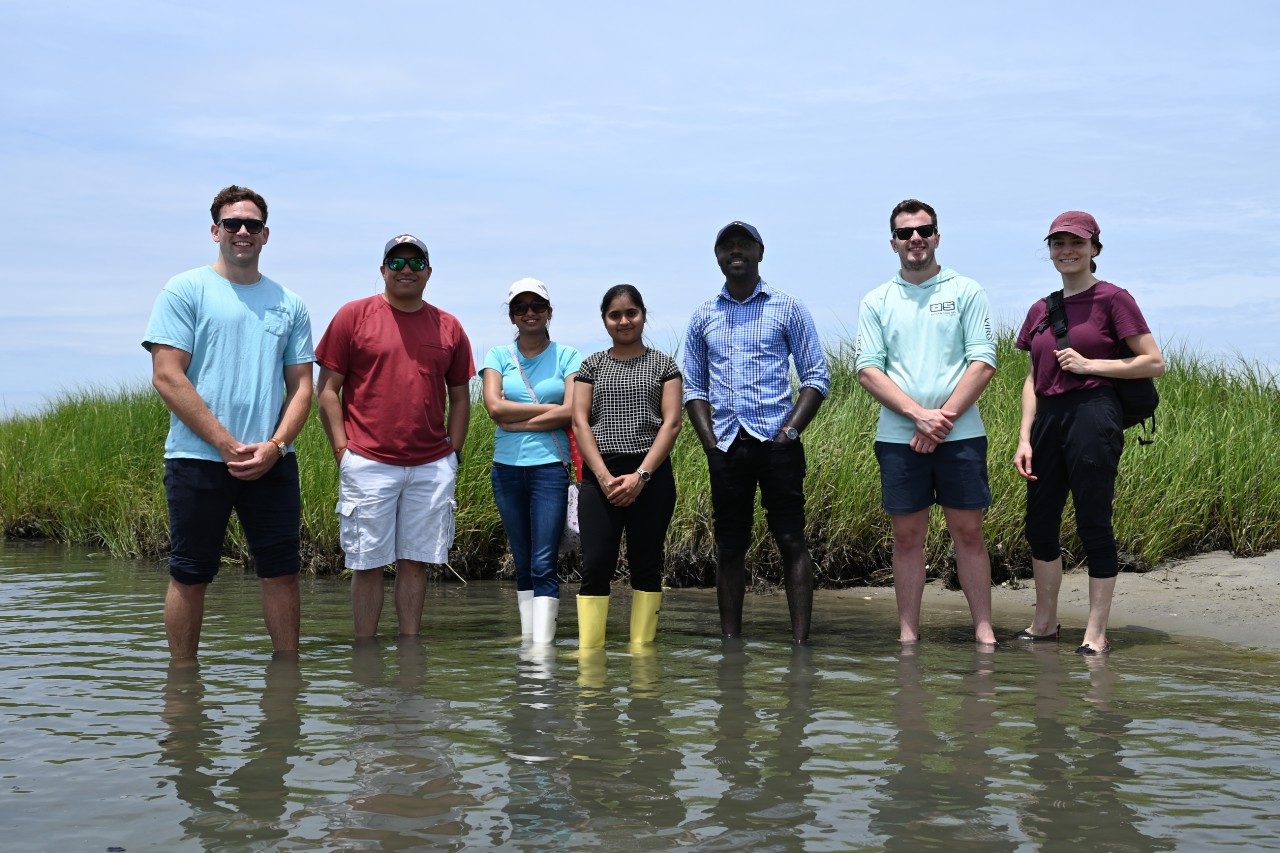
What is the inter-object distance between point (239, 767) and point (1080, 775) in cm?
286

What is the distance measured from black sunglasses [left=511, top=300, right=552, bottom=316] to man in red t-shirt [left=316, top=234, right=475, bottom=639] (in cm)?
39

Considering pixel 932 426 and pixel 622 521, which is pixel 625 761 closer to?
pixel 622 521

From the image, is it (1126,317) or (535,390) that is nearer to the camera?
(1126,317)

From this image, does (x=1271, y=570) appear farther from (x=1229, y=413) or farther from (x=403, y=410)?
(x=403, y=410)

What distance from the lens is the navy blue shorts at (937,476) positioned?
6.46m

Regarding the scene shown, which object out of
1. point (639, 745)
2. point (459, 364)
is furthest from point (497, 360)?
point (639, 745)

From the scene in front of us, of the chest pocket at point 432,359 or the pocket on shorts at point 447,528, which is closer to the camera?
the chest pocket at point 432,359

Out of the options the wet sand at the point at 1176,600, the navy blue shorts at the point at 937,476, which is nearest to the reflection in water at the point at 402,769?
the navy blue shorts at the point at 937,476

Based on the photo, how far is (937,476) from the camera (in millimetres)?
6559

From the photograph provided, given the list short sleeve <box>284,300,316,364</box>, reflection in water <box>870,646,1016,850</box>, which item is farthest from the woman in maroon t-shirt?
short sleeve <box>284,300,316,364</box>

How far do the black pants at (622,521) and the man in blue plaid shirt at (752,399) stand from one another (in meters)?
0.34

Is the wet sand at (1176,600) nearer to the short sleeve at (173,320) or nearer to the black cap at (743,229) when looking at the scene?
the black cap at (743,229)

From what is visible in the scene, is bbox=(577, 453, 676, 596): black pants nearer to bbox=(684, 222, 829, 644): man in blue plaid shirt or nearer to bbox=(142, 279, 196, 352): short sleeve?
bbox=(684, 222, 829, 644): man in blue plaid shirt

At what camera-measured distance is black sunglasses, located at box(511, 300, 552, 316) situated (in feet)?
22.1
